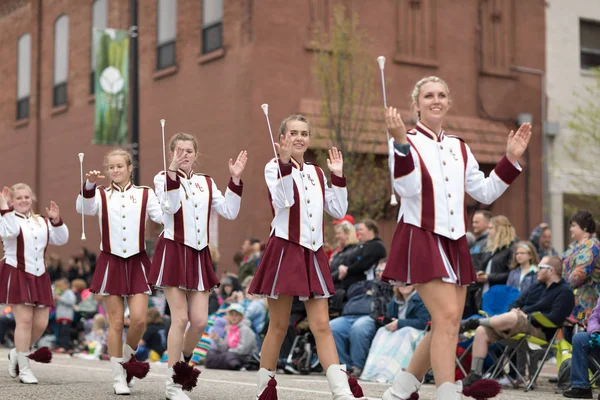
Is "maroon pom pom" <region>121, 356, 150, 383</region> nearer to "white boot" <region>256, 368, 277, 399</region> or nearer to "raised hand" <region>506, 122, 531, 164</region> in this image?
"white boot" <region>256, 368, 277, 399</region>

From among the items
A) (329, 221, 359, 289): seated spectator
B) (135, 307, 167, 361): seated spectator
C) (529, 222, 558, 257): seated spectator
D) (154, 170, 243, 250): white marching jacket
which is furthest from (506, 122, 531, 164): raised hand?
(135, 307, 167, 361): seated spectator

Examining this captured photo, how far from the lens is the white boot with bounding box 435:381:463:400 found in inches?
251

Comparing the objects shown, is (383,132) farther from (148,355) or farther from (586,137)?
(148,355)

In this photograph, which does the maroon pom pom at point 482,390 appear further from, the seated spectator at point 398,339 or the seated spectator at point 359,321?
the seated spectator at point 359,321

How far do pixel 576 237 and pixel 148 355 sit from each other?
738 cm

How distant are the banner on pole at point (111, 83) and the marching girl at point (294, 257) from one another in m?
13.1

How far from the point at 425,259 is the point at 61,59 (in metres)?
25.1

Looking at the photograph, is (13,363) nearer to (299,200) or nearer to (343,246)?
(299,200)

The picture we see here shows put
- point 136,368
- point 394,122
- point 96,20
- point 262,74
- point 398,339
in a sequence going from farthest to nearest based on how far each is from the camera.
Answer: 1. point 96,20
2. point 262,74
3. point 398,339
4. point 136,368
5. point 394,122

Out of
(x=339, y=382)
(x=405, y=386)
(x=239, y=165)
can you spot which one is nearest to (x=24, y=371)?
(x=239, y=165)

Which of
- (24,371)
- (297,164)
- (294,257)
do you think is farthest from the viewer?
(24,371)

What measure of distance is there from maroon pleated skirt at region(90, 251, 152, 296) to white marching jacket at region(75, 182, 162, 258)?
3.0 inches

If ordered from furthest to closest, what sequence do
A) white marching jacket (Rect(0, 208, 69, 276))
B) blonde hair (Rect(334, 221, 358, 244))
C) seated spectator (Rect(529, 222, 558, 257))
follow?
seated spectator (Rect(529, 222, 558, 257)), blonde hair (Rect(334, 221, 358, 244)), white marching jacket (Rect(0, 208, 69, 276))

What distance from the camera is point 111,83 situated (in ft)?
68.8
